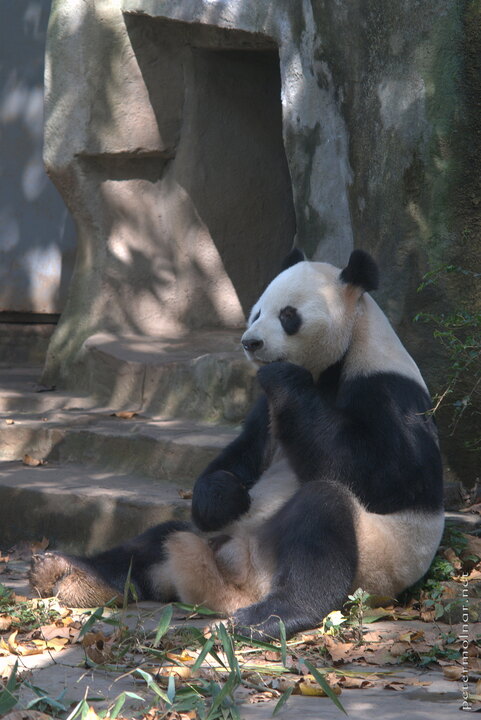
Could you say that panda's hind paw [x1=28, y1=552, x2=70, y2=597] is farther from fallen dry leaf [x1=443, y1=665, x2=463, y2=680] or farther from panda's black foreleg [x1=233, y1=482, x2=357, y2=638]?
fallen dry leaf [x1=443, y1=665, x2=463, y2=680]

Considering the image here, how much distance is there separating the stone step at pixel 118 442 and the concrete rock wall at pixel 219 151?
1.24m

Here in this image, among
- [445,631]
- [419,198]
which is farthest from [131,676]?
[419,198]

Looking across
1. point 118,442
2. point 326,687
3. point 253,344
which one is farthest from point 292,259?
point 118,442

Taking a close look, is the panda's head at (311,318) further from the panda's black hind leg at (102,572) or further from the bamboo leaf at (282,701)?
the bamboo leaf at (282,701)

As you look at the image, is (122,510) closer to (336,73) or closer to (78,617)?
(78,617)

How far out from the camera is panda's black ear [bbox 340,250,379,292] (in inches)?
178

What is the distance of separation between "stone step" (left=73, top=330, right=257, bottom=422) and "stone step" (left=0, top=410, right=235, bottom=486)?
18cm

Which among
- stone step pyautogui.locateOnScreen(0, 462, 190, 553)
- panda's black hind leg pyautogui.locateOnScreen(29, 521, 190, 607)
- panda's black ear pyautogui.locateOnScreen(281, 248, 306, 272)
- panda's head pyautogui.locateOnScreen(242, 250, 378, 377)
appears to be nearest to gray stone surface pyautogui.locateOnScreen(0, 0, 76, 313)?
stone step pyautogui.locateOnScreen(0, 462, 190, 553)

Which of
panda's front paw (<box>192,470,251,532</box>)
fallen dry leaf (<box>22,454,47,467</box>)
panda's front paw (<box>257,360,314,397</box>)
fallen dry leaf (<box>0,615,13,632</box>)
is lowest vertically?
fallen dry leaf (<box>22,454,47,467</box>)

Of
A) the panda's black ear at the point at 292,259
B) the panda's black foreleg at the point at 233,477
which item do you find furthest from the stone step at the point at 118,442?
the panda's black ear at the point at 292,259

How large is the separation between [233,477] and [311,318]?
0.79 metres

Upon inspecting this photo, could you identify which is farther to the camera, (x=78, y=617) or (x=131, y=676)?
(x=78, y=617)

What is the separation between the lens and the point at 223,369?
723 centimetres

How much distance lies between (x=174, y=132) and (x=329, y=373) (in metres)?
4.63
